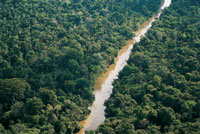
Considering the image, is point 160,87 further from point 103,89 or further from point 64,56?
point 64,56

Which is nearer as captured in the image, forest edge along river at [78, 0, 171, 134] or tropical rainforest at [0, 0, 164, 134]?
tropical rainforest at [0, 0, 164, 134]

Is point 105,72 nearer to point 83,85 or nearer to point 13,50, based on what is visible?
point 83,85

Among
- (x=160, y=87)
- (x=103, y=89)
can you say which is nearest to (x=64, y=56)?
(x=103, y=89)

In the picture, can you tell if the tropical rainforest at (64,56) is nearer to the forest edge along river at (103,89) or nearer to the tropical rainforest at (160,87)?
the tropical rainforest at (160,87)

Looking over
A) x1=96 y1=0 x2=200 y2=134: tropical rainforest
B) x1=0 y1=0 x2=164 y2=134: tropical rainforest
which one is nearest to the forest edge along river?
x1=0 y1=0 x2=164 y2=134: tropical rainforest

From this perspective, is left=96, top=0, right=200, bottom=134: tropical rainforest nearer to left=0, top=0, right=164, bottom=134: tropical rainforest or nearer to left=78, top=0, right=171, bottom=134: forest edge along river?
left=0, top=0, right=164, bottom=134: tropical rainforest

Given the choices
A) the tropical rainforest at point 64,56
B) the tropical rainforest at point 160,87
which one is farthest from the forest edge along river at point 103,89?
the tropical rainforest at point 160,87
